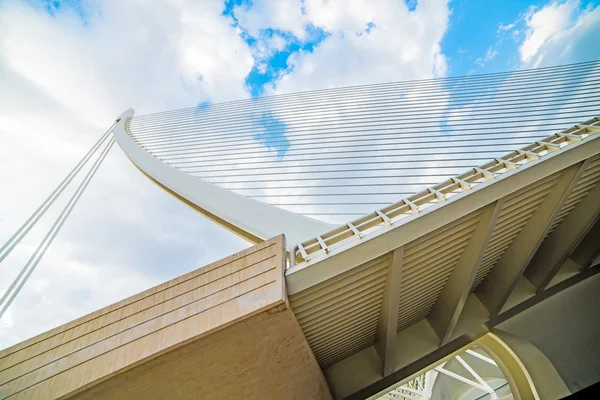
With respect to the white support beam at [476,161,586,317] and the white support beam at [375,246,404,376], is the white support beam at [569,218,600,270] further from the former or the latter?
the white support beam at [375,246,404,376]

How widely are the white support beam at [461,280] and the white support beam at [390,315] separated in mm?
1509

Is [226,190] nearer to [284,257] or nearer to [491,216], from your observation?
[284,257]

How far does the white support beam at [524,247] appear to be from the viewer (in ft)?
18.9

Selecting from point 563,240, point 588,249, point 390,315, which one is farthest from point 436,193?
point 588,249

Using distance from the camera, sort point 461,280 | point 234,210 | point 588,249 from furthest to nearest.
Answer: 1. point 588,249
2. point 234,210
3. point 461,280

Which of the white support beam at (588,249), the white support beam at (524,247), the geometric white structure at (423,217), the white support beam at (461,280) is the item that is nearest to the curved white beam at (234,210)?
the geometric white structure at (423,217)

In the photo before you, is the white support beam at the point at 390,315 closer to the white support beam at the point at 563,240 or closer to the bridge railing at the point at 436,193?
the bridge railing at the point at 436,193

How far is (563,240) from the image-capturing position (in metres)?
7.34

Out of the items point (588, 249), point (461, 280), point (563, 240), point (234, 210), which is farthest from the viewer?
point (588, 249)

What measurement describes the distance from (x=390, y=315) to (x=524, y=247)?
3.78 metres

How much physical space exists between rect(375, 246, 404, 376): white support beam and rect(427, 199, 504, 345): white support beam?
4.95 ft

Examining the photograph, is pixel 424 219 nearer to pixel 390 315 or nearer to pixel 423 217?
pixel 423 217

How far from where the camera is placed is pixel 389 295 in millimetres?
4770

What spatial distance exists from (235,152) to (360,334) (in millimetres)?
7492
